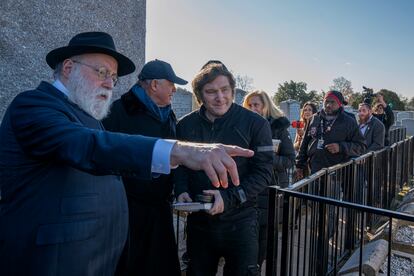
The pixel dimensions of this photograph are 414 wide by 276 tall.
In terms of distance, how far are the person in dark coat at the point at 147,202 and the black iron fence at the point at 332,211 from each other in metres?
0.79

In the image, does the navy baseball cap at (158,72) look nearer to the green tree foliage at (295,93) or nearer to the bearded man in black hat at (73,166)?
the bearded man in black hat at (73,166)

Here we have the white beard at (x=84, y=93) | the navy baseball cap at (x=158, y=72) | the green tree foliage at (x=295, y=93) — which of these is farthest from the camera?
the green tree foliage at (x=295, y=93)

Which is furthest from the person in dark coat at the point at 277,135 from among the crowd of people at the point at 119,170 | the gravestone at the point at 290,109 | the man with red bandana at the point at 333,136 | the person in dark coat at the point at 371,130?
the gravestone at the point at 290,109

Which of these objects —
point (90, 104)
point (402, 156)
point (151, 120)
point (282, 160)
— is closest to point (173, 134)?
point (151, 120)

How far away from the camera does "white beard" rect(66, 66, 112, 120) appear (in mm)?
1676

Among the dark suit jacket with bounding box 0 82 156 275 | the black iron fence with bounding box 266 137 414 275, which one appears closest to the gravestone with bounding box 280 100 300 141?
the black iron fence with bounding box 266 137 414 275

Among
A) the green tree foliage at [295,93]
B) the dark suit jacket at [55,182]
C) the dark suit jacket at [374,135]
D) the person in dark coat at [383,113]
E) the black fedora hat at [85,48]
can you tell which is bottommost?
the dark suit jacket at [55,182]

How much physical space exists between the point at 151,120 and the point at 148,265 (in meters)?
1.10

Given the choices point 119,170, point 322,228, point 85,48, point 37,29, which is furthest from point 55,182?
point 37,29

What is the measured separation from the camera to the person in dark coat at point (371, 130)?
5.66 meters

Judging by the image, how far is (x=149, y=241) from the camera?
250 centimetres

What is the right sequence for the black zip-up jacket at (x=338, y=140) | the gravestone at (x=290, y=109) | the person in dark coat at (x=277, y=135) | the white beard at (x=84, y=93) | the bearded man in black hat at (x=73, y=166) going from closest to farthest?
the bearded man in black hat at (x=73, y=166)
the white beard at (x=84, y=93)
the person in dark coat at (x=277, y=135)
the black zip-up jacket at (x=338, y=140)
the gravestone at (x=290, y=109)

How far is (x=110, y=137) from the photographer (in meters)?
1.18

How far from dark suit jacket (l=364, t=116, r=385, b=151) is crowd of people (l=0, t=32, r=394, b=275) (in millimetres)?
3152
